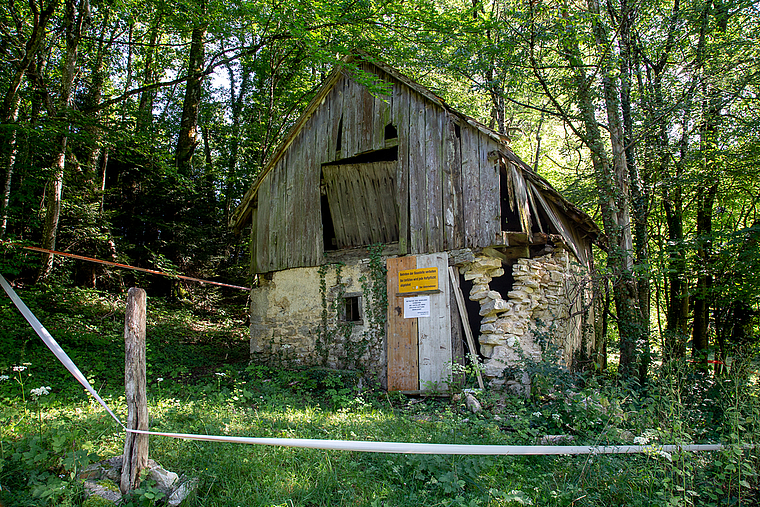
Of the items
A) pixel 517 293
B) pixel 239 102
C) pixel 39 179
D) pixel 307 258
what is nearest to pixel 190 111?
pixel 239 102

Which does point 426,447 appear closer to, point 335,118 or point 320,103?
point 335,118

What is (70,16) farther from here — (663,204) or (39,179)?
(663,204)

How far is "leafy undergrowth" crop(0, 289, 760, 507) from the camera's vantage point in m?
3.52

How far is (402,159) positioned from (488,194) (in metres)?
1.96

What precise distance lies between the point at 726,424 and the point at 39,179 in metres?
12.9

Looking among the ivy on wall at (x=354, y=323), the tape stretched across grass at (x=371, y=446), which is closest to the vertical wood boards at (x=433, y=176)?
the ivy on wall at (x=354, y=323)

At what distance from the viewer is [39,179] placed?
10.2m

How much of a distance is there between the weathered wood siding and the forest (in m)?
1.42

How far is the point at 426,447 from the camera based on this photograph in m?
2.90

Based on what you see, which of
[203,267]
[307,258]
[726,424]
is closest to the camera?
[726,424]

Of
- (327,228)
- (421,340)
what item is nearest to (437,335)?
(421,340)

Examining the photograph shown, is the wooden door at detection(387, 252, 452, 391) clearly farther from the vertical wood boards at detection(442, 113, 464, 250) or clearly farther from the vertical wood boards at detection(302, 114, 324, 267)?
the vertical wood boards at detection(302, 114, 324, 267)

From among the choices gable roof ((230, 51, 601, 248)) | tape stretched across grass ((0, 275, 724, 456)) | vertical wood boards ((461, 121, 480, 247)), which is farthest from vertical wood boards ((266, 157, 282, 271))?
tape stretched across grass ((0, 275, 724, 456))

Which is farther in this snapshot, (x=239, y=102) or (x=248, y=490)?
(x=239, y=102)
